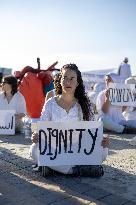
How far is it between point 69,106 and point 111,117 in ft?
14.7

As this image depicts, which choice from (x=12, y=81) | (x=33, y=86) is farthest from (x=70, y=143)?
(x=33, y=86)

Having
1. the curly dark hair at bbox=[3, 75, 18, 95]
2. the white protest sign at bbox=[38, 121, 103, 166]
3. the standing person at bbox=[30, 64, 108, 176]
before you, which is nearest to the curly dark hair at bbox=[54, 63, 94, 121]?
the standing person at bbox=[30, 64, 108, 176]

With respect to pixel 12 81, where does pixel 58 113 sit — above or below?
below

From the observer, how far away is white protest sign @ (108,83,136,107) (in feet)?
29.6

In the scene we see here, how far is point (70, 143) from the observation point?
4402 mm

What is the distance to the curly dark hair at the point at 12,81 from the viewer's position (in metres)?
8.04

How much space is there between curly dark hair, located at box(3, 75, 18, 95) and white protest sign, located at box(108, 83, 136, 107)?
215cm


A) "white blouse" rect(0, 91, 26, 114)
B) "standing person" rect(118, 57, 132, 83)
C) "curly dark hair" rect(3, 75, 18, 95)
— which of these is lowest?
"white blouse" rect(0, 91, 26, 114)

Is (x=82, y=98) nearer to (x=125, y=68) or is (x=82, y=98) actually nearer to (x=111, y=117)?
(x=111, y=117)

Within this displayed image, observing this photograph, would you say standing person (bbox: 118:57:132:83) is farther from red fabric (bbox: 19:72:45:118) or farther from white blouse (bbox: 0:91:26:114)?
white blouse (bbox: 0:91:26:114)

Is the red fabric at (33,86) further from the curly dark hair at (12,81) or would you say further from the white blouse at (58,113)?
the white blouse at (58,113)

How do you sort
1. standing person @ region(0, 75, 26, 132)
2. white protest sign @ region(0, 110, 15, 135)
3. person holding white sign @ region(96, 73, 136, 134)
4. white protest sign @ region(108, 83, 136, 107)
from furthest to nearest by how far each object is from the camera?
white protest sign @ region(108, 83, 136, 107) < person holding white sign @ region(96, 73, 136, 134) < standing person @ region(0, 75, 26, 132) < white protest sign @ region(0, 110, 15, 135)

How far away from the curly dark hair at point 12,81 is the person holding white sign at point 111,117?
1.95m

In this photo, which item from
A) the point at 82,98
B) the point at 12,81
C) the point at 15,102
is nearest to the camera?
the point at 82,98
